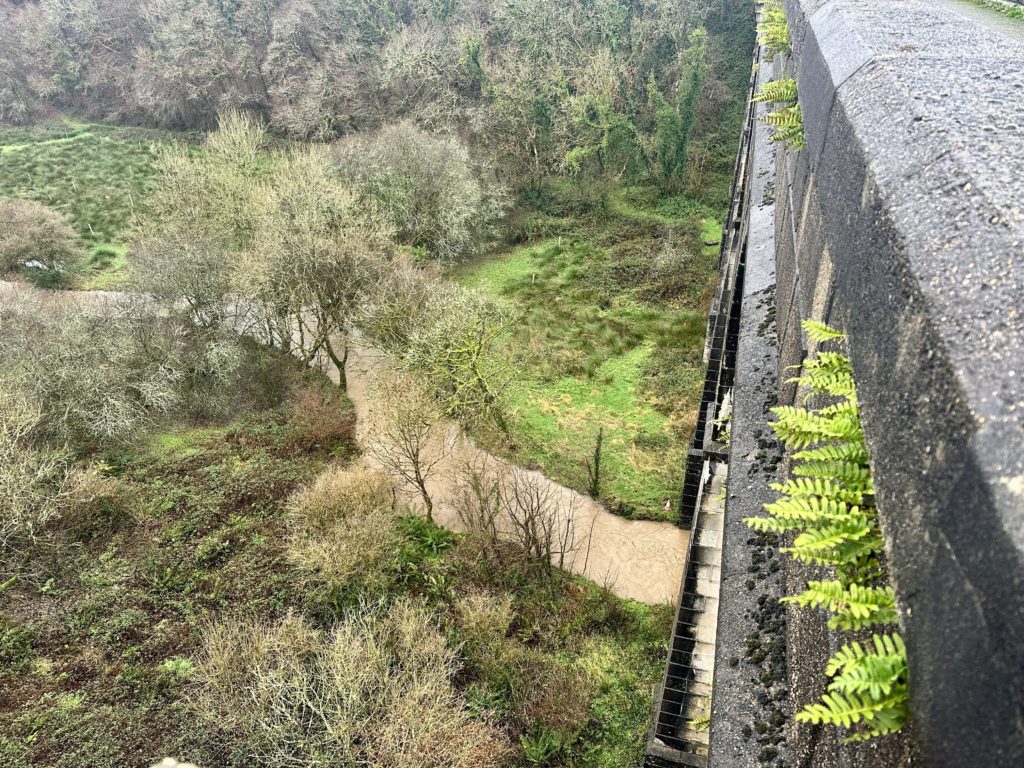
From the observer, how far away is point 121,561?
43.3ft

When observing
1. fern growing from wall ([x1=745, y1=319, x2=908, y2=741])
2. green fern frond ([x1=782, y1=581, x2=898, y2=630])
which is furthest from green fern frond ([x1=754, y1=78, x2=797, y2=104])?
green fern frond ([x1=782, y1=581, x2=898, y2=630])

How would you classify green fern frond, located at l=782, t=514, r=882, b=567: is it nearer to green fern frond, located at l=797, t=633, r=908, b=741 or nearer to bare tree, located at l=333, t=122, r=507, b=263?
green fern frond, located at l=797, t=633, r=908, b=741

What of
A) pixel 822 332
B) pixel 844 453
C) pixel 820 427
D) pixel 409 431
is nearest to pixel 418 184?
pixel 409 431

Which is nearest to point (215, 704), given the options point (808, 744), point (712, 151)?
point (808, 744)

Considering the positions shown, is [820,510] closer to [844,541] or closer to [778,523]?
[844,541]

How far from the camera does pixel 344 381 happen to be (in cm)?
1956

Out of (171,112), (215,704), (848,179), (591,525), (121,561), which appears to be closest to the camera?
(848,179)

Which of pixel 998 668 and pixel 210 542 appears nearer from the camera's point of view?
pixel 998 668

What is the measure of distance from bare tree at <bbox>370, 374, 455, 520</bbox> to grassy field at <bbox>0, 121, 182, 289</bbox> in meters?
15.7

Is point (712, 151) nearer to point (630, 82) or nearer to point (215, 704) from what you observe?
point (630, 82)

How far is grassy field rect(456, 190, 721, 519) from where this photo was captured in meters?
16.3

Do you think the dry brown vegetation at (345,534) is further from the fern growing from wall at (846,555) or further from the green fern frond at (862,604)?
the green fern frond at (862,604)

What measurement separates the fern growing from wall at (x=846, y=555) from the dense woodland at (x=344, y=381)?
8546 millimetres

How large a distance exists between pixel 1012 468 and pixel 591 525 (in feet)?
45.9
